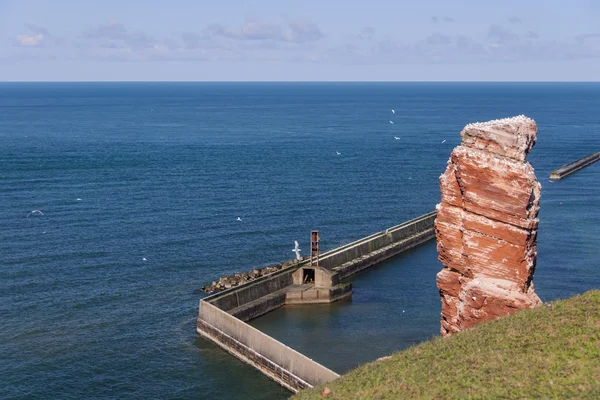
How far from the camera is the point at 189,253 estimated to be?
73125 mm

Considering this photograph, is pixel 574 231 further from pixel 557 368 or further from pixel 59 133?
pixel 59 133

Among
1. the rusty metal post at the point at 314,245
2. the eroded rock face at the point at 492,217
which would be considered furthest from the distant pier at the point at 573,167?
the eroded rock face at the point at 492,217

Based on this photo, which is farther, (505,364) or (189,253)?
(189,253)

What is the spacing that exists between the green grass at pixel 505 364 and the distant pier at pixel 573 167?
90818 millimetres

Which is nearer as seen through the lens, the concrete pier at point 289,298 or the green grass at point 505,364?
the green grass at point 505,364

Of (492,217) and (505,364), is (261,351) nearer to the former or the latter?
(492,217)

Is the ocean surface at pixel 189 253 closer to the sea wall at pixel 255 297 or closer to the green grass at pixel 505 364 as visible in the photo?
the sea wall at pixel 255 297

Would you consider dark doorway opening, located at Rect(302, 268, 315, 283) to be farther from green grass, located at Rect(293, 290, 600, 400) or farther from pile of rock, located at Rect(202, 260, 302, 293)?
green grass, located at Rect(293, 290, 600, 400)

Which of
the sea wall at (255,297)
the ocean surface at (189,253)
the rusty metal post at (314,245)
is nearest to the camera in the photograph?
the ocean surface at (189,253)

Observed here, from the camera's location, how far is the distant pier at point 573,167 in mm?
120000

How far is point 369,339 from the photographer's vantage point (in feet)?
175

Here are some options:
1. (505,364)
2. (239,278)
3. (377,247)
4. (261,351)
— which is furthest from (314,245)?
(505,364)

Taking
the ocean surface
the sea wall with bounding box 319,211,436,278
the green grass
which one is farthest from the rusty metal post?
the green grass

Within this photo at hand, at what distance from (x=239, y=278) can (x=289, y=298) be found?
589 cm
